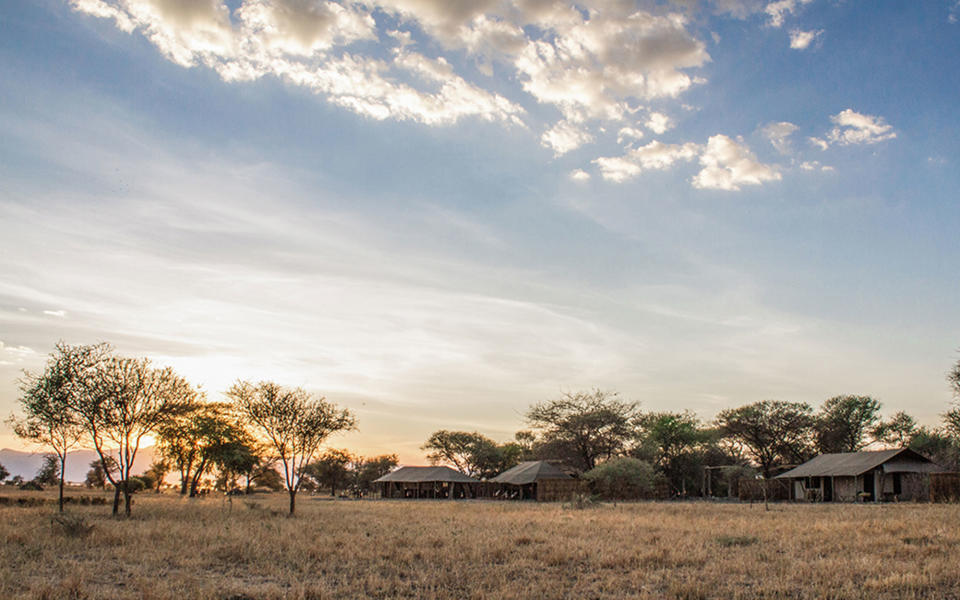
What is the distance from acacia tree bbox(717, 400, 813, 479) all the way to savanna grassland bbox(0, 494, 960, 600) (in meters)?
61.7

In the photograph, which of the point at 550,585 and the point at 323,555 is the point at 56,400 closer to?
the point at 323,555

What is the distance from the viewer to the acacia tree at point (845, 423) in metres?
85.5

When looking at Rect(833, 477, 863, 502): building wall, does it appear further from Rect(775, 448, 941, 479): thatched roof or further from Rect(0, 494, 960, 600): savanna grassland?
Rect(0, 494, 960, 600): savanna grassland

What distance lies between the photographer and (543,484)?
2899 inches

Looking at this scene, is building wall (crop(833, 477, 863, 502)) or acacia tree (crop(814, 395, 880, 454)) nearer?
building wall (crop(833, 477, 863, 502))

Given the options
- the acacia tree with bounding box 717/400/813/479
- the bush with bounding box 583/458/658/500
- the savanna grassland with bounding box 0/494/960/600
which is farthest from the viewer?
the acacia tree with bounding box 717/400/813/479

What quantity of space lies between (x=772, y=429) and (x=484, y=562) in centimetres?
7823

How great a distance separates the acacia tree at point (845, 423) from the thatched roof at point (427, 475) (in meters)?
47.6

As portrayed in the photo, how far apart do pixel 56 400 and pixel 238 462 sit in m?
28.6

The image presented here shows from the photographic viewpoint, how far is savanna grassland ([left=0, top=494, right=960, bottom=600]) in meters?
13.7

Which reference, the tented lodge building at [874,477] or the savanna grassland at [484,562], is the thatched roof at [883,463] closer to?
the tented lodge building at [874,477]

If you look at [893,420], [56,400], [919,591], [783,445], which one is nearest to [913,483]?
[783,445]

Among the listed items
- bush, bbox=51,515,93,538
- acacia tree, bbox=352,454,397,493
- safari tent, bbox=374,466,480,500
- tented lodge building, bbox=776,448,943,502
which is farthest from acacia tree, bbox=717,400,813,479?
bush, bbox=51,515,93,538

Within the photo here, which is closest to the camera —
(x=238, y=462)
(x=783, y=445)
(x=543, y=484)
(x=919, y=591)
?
(x=919, y=591)
